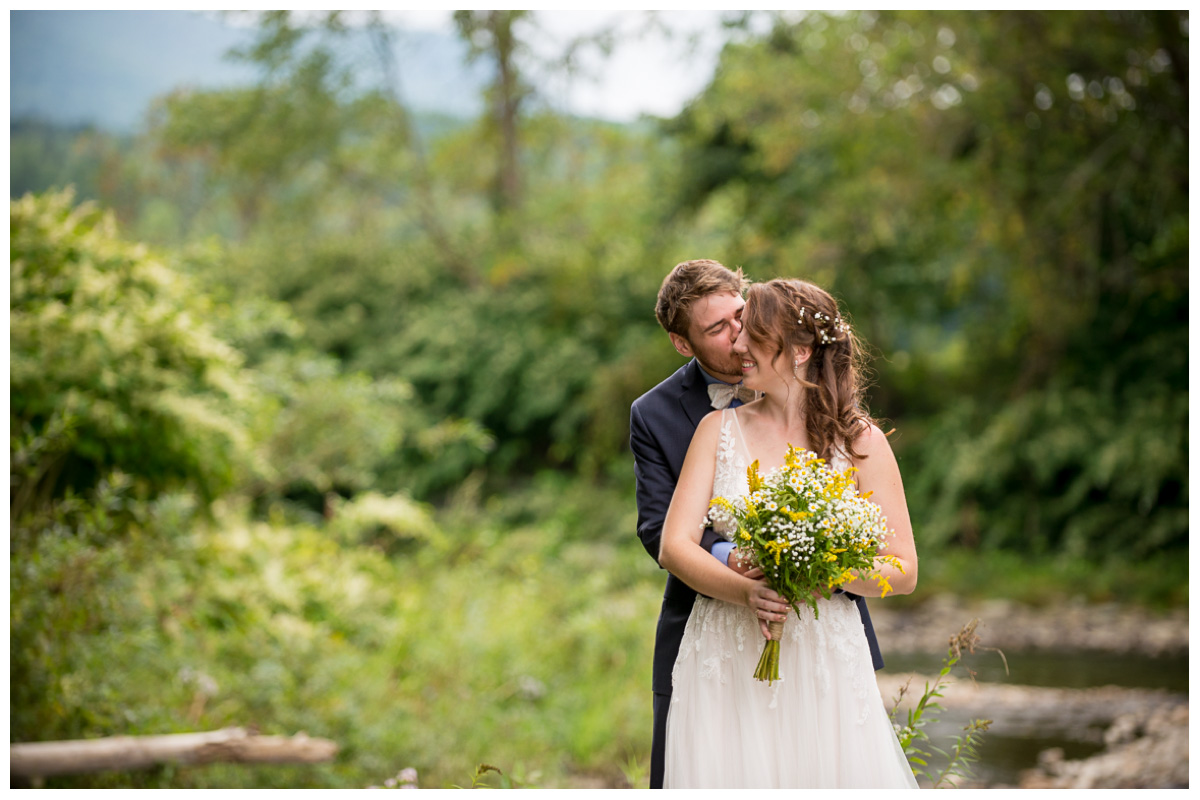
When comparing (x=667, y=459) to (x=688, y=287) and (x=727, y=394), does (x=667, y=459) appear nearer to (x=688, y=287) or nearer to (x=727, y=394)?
(x=727, y=394)

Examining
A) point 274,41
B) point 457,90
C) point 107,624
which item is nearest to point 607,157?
point 457,90

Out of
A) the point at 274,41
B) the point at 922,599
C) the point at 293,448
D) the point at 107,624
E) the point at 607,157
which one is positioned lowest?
the point at 922,599

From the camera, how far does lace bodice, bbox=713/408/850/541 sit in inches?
83.7

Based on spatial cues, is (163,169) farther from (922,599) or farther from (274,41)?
(922,599)

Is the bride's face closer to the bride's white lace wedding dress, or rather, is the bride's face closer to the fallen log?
the bride's white lace wedding dress

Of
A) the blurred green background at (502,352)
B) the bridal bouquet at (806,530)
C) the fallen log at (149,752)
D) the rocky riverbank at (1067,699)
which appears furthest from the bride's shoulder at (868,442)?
the blurred green background at (502,352)

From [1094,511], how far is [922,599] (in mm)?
1938

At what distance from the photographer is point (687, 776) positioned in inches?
86.0

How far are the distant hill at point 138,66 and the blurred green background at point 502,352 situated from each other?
0.30 meters

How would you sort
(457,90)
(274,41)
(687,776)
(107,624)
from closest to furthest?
(687,776), (107,624), (274,41), (457,90)

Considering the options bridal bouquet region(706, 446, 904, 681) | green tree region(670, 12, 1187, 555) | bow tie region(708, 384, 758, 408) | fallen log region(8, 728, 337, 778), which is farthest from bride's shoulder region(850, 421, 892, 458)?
green tree region(670, 12, 1187, 555)

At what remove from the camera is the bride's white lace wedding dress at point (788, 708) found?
7.04 feet

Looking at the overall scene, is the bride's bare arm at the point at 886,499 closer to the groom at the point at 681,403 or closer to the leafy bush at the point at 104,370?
the groom at the point at 681,403

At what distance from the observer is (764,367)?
2070mm
